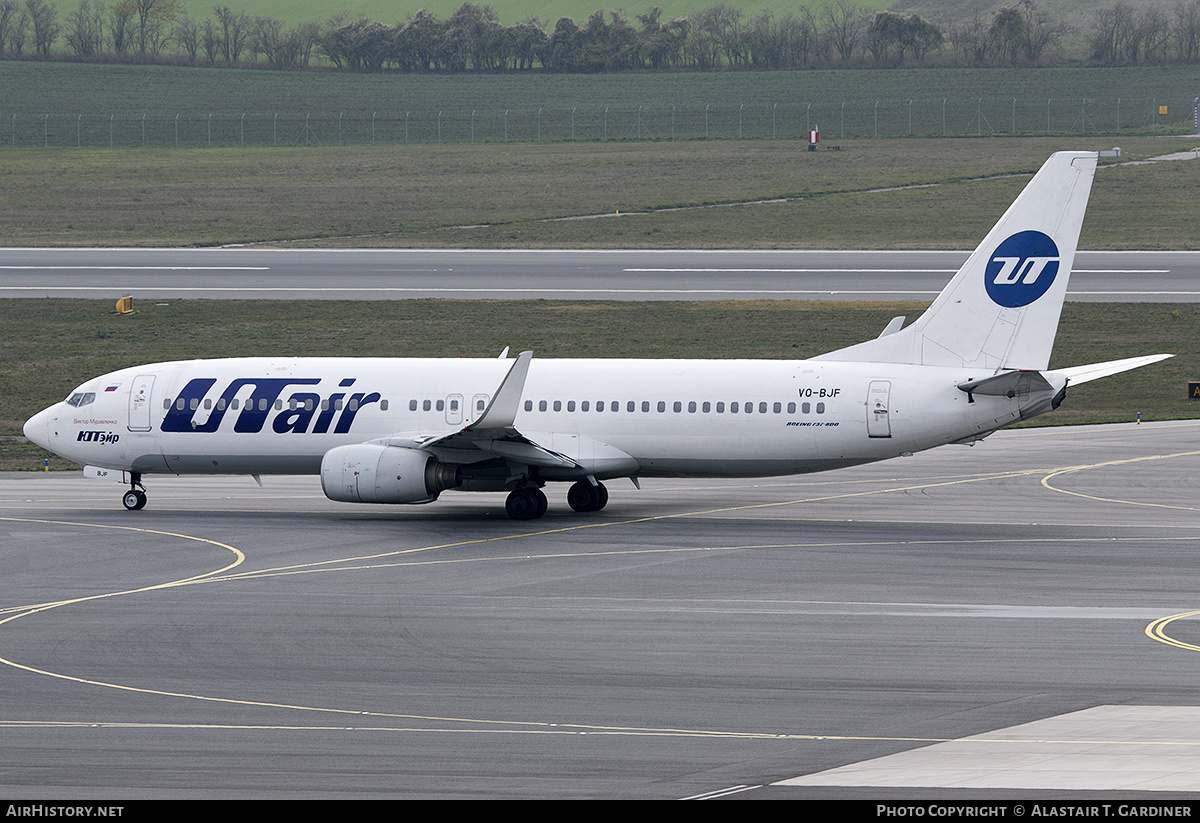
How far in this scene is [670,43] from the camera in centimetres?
16938

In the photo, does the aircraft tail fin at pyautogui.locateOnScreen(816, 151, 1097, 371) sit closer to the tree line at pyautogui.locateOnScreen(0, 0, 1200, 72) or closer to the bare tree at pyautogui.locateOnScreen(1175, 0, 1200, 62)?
the bare tree at pyautogui.locateOnScreen(1175, 0, 1200, 62)

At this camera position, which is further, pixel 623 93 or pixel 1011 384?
pixel 623 93

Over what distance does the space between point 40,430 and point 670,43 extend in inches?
5419

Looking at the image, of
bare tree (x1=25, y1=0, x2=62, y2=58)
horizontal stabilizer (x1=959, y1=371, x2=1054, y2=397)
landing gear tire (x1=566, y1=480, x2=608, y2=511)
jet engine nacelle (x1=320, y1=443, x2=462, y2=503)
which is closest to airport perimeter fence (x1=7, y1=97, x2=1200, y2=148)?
bare tree (x1=25, y1=0, x2=62, y2=58)

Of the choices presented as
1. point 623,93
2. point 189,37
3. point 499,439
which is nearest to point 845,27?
point 623,93

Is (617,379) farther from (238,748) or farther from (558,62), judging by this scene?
(558,62)

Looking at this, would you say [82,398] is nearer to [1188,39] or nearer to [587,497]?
[587,497]

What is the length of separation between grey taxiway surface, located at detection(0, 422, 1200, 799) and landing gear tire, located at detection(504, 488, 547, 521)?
76cm

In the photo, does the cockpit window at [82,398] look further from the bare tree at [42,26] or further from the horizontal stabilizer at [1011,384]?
the bare tree at [42,26]

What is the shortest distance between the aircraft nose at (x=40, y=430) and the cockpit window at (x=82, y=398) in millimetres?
896

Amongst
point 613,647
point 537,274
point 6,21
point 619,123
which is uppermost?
point 6,21

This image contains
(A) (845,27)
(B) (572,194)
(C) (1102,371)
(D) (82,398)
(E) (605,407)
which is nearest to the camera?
(C) (1102,371)

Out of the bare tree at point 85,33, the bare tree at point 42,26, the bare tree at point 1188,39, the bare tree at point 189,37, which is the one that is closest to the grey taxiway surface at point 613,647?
the bare tree at point 1188,39

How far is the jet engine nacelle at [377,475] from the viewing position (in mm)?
36031
